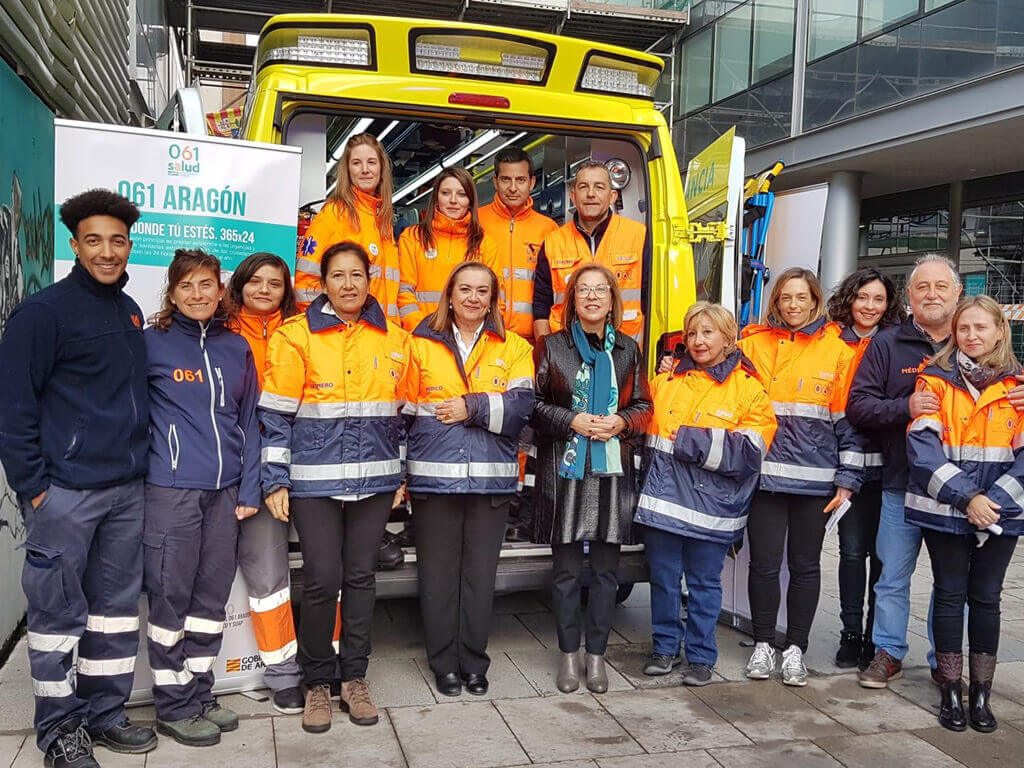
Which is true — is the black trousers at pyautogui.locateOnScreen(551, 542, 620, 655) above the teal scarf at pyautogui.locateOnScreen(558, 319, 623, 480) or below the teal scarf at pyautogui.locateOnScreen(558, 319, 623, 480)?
below

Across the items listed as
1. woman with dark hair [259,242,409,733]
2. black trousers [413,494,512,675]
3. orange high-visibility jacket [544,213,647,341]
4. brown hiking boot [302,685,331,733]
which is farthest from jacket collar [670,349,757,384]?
brown hiking boot [302,685,331,733]

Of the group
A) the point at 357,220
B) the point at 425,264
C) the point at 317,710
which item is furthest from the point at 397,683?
the point at 357,220

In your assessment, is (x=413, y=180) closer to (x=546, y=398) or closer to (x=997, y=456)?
(x=546, y=398)

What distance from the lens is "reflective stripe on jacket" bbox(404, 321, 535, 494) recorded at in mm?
3494

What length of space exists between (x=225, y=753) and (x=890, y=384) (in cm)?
294

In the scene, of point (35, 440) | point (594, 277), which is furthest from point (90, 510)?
point (594, 277)

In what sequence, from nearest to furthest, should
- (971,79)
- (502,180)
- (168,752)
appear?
1. (168,752)
2. (502,180)
3. (971,79)

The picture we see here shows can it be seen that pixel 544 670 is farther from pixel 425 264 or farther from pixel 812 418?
pixel 425 264

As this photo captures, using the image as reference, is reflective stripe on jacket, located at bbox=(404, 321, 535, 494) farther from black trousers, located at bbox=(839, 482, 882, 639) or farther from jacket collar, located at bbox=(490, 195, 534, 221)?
black trousers, located at bbox=(839, 482, 882, 639)

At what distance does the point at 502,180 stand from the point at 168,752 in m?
2.86

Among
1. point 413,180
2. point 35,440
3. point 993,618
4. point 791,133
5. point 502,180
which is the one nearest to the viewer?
point 35,440

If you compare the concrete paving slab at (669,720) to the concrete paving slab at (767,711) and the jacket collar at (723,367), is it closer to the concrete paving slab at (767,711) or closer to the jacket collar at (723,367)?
the concrete paving slab at (767,711)

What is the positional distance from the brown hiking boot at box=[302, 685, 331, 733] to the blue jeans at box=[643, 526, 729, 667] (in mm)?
1444

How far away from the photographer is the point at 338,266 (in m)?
3.33
